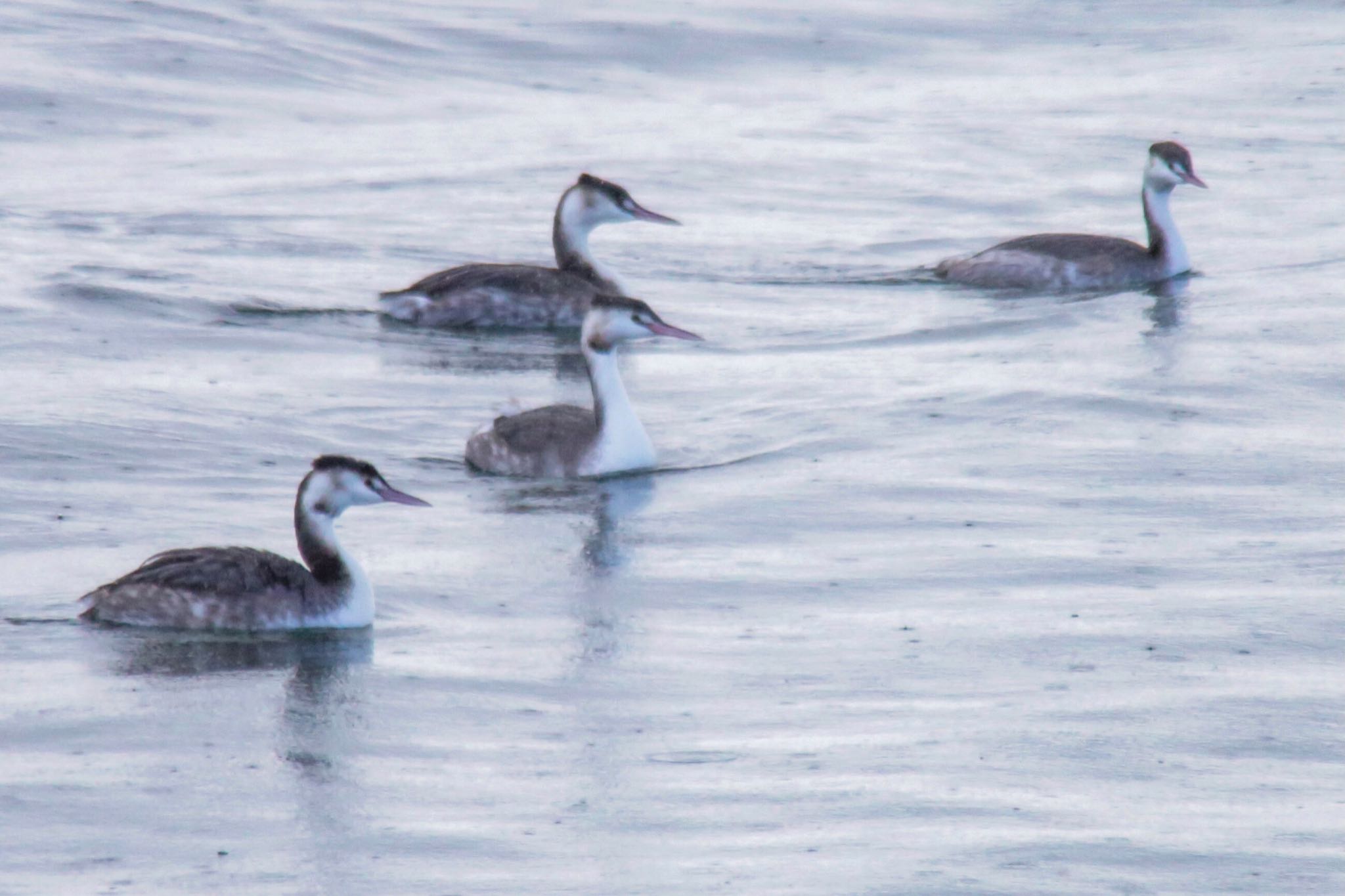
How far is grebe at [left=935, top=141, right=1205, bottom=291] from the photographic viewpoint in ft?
56.7

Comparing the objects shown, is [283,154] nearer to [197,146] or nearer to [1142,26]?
[197,146]

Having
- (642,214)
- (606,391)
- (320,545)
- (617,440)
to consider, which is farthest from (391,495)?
(642,214)

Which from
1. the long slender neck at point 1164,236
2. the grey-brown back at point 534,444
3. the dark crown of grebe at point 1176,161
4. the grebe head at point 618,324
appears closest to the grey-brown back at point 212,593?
the grey-brown back at point 534,444

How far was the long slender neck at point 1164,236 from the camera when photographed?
17984mm

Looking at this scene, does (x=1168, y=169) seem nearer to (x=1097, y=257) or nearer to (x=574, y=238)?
(x=1097, y=257)

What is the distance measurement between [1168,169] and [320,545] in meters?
10.4

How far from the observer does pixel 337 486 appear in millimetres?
10008

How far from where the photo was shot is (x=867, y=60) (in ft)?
95.3

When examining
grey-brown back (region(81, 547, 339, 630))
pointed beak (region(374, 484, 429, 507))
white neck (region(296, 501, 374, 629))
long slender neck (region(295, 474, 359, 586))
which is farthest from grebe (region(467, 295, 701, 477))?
grey-brown back (region(81, 547, 339, 630))

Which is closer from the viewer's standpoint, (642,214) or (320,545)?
(320,545)

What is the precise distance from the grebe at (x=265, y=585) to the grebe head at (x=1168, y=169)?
9990mm

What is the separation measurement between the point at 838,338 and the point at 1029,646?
677 centimetres

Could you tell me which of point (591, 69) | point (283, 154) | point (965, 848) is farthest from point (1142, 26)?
point (965, 848)

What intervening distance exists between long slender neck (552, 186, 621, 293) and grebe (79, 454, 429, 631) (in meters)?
7.79
